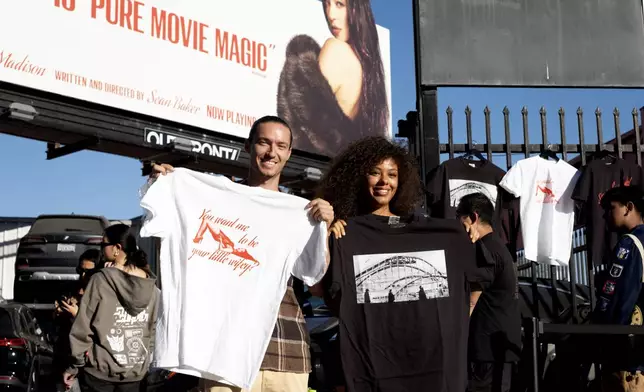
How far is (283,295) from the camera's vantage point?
3615 mm

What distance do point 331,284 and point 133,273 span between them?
2.53 m

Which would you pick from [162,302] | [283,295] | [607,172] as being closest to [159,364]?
[162,302]

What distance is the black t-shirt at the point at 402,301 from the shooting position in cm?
372

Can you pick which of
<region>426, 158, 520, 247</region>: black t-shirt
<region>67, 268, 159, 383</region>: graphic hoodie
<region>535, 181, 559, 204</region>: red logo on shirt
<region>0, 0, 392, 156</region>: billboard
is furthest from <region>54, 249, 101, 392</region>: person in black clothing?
<region>535, 181, 559, 204</region>: red logo on shirt

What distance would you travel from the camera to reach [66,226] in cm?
1592

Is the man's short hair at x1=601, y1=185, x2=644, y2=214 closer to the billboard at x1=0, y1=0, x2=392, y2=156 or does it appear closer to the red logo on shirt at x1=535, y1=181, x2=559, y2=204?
the red logo on shirt at x1=535, y1=181, x2=559, y2=204

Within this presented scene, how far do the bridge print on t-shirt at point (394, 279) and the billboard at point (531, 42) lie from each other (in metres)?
4.62

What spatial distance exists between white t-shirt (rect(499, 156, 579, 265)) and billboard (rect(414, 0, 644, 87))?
0.90 m

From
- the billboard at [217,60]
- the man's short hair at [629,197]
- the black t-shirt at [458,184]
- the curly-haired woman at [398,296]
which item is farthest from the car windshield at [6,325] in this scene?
the man's short hair at [629,197]

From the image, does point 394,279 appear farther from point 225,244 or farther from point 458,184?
point 458,184

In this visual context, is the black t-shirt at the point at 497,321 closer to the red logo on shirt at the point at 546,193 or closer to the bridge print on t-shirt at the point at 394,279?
the bridge print on t-shirt at the point at 394,279

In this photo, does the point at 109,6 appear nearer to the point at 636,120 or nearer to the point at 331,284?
the point at 636,120

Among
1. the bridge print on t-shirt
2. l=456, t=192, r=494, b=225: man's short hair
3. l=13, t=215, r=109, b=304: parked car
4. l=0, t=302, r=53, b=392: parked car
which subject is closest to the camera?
the bridge print on t-shirt

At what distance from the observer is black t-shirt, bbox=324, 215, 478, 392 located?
3.72m
